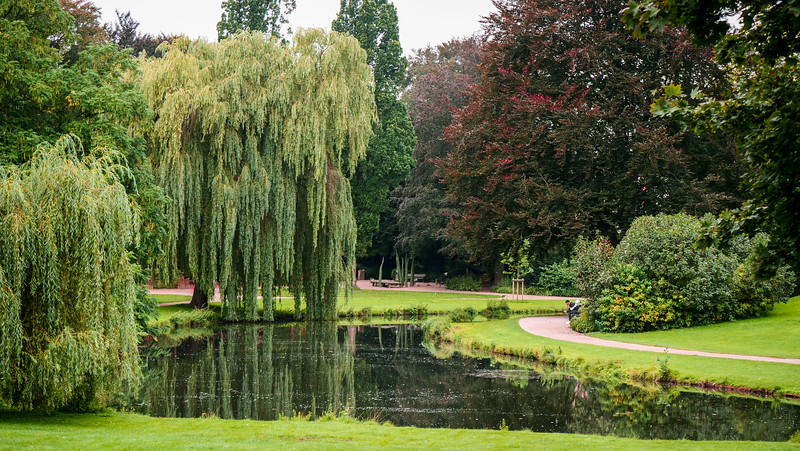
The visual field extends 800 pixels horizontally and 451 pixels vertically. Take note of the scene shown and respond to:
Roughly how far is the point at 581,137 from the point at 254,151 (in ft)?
34.9

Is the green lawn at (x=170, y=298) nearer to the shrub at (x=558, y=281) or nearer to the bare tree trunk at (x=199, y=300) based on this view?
the bare tree trunk at (x=199, y=300)

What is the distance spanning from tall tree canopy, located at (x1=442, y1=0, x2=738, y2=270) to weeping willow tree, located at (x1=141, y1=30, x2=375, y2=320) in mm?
5359

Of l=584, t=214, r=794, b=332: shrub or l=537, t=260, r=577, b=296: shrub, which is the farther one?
l=537, t=260, r=577, b=296: shrub

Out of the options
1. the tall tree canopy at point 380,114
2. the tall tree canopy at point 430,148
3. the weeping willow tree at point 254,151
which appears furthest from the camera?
the tall tree canopy at point 430,148

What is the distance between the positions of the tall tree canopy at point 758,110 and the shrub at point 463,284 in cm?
3577

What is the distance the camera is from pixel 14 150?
12664 millimetres

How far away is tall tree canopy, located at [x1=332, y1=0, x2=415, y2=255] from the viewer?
3941cm

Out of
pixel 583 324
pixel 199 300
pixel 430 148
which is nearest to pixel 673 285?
pixel 583 324

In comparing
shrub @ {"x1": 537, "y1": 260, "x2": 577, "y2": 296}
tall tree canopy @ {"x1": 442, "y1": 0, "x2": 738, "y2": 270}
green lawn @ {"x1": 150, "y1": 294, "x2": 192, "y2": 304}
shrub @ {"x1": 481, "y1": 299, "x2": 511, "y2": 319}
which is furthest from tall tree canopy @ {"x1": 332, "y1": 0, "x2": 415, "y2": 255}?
tall tree canopy @ {"x1": 442, "y1": 0, "x2": 738, "y2": 270}

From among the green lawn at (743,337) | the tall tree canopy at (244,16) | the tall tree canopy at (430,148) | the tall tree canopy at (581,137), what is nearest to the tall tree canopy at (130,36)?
the tall tree canopy at (244,16)

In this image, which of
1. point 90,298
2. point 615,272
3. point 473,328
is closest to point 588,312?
point 615,272

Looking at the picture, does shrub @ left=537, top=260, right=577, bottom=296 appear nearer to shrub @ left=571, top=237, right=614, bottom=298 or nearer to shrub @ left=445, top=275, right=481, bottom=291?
shrub @ left=445, top=275, right=481, bottom=291

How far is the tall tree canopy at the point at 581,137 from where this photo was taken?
22859 mm

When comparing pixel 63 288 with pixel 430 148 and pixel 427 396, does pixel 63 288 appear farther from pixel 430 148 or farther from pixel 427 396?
pixel 430 148
